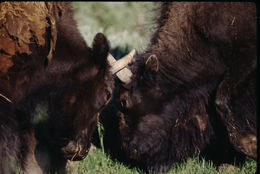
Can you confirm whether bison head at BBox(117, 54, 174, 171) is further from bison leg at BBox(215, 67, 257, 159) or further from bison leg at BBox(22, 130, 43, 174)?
bison leg at BBox(22, 130, 43, 174)

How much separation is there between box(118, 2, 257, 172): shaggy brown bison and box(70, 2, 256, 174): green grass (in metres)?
0.23

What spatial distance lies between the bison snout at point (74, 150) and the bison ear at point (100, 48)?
833 millimetres

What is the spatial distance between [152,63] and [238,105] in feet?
3.53

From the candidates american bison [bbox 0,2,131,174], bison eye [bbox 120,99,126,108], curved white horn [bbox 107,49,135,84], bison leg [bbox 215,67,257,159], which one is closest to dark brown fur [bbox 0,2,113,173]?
american bison [bbox 0,2,131,174]

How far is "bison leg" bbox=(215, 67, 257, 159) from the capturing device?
15.6 ft

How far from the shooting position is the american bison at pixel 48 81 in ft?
14.3

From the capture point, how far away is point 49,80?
451cm

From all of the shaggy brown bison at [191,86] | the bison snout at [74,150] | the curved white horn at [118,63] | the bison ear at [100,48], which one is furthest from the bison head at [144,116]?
the bison snout at [74,150]

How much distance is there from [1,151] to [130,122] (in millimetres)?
1437

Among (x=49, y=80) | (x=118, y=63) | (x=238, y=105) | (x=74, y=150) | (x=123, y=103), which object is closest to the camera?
(x=74, y=150)

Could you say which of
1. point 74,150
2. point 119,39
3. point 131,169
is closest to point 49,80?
point 74,150

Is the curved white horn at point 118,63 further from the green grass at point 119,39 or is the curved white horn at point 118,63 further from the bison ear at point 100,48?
the green grass at point 119,39

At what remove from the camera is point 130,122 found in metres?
4.90

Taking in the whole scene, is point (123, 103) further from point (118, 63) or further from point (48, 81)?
point (48, 81)
